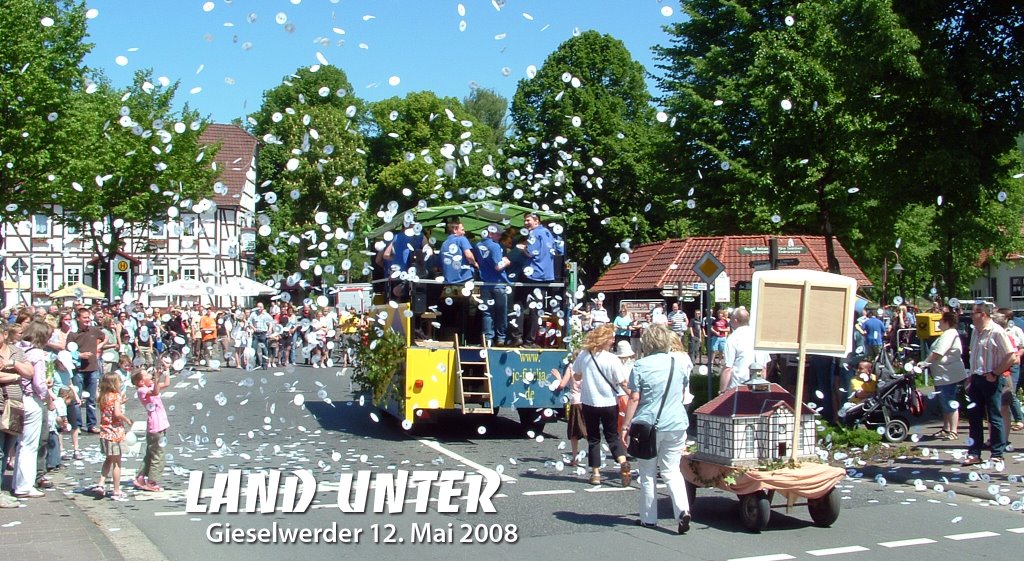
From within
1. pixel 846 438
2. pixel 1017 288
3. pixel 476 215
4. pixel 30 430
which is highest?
pixel 476 215

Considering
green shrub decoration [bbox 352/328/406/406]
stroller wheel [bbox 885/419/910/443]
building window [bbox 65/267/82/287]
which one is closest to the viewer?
stroller wheel [bbox 885/419/910/443]

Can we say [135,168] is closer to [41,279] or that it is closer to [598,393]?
[41,279]

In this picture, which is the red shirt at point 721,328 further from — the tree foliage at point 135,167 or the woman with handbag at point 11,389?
the woman with handbag at point 11,389

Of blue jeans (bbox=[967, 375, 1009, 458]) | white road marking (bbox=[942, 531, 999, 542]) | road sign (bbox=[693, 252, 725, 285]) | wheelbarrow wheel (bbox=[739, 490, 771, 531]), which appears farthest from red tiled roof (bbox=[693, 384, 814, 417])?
road sign (bbox=[693, 252, 725, 285])

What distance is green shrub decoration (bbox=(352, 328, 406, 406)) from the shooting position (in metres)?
14.1

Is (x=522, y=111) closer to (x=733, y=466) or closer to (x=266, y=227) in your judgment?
(x=266, y=227)

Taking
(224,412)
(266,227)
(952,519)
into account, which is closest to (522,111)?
(224,412)

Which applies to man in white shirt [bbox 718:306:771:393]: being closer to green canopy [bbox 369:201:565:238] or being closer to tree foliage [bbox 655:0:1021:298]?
green canopy [bbox 369:201:565:238]

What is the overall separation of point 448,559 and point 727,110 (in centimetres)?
2462

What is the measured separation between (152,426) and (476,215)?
19.8 ft

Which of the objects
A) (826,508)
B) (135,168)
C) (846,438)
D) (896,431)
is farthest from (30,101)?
(826,508)

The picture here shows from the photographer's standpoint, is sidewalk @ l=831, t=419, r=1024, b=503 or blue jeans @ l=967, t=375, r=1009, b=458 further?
blue jeans @ l=967, t=375, r=1009, b=458

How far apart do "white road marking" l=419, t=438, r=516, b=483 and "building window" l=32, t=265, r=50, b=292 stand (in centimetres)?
4550

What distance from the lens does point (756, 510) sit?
8.15 m
